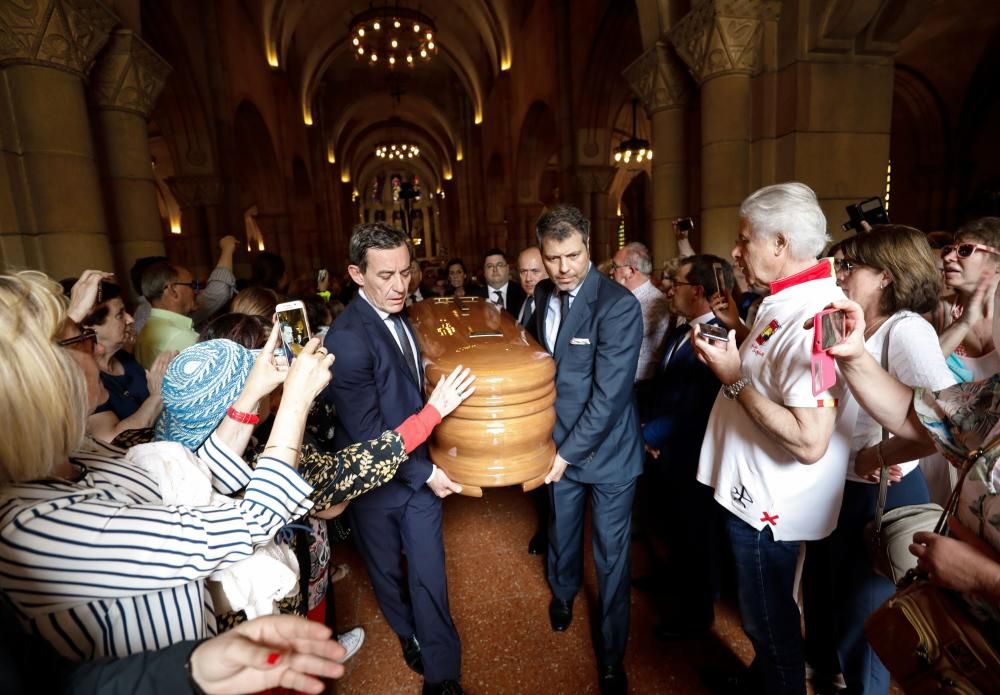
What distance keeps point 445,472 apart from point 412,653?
1.13 metres

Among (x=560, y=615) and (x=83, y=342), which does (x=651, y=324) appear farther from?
(x=83, y=342)

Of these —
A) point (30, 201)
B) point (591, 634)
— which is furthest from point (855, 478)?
point (30, 201)

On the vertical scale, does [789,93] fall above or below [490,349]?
above

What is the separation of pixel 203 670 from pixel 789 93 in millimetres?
5571

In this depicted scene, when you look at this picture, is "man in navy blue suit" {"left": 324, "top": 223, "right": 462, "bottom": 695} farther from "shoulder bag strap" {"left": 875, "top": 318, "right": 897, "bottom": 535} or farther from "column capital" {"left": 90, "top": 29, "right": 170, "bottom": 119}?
"column capital" {"left": 90, "top": 29, "right": 170, "bottom": 119}

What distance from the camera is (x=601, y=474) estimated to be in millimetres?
2088

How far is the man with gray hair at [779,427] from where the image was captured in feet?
4.62

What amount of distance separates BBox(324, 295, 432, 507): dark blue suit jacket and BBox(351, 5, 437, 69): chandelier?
47.3ft

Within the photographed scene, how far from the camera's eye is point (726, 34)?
4375mm

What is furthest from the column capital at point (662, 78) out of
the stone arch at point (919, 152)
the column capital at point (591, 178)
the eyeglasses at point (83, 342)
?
the stone arch at point (919, 152)

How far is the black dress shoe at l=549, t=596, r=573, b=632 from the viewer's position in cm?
243

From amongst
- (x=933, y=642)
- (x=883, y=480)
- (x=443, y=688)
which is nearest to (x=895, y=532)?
(x=883, y=480)

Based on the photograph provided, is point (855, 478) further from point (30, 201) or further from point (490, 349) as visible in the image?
point (30, 201)

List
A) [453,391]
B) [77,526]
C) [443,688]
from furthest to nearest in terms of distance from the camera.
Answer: [443,688], [453,391], [77,526]
